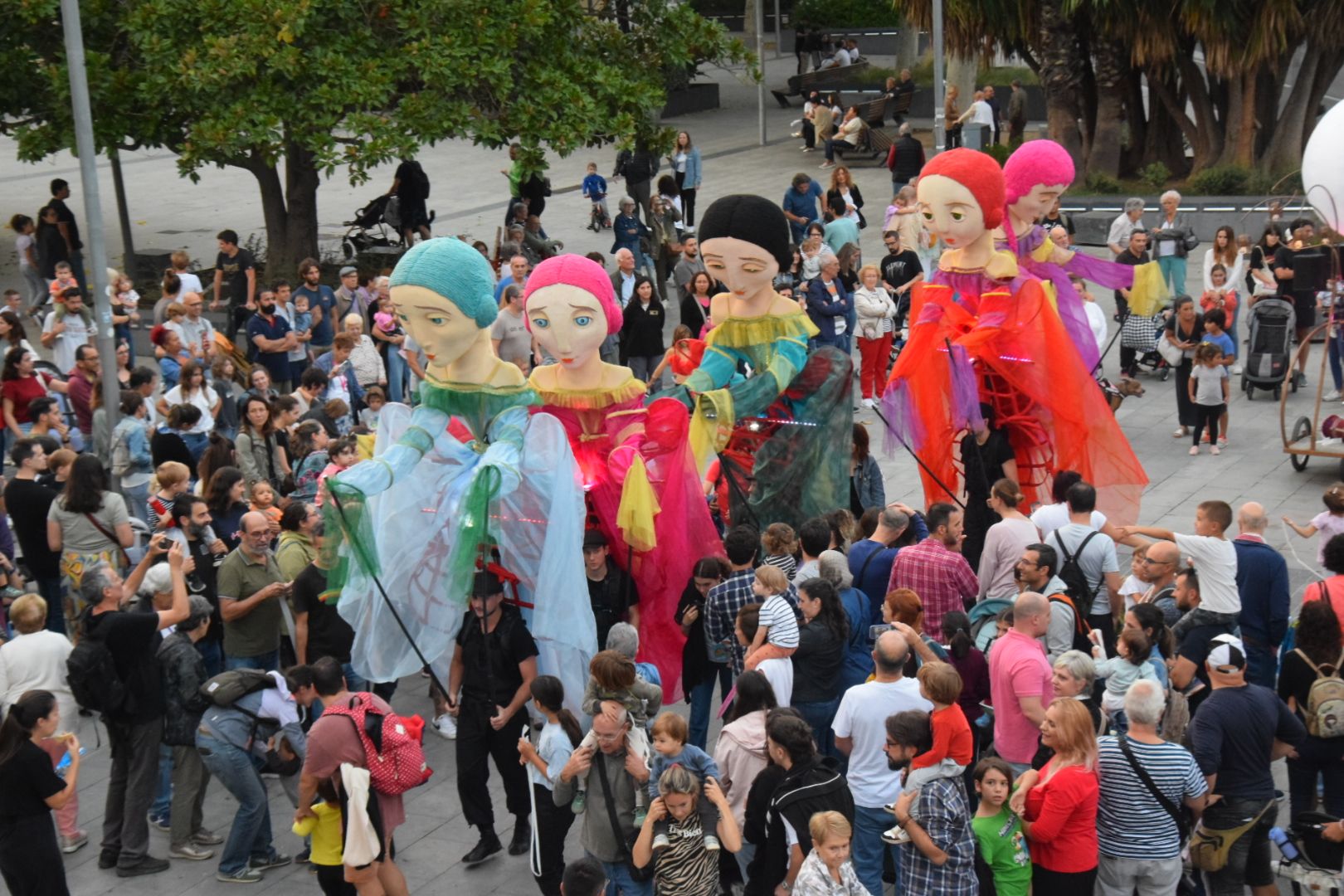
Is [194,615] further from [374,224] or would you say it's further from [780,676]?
[374,224]

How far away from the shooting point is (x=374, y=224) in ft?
67.8

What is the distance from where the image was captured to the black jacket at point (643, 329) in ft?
49.0

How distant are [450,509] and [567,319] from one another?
132 cm

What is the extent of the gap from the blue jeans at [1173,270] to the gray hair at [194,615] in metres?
11.1

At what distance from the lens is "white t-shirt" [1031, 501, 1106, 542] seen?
881 centimetres

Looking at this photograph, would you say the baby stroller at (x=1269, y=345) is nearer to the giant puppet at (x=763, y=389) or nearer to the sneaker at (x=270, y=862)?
the giant puppet at (x=763, y=389)

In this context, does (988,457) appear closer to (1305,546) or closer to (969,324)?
(969,324)

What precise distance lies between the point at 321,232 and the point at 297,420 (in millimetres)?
12659

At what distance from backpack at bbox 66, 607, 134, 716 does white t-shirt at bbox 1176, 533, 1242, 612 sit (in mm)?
5311

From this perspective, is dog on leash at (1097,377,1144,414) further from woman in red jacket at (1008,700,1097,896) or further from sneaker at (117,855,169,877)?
sneaker at (117,855,169,877)

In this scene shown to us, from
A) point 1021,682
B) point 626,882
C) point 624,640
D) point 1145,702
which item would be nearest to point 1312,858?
point 1145,702

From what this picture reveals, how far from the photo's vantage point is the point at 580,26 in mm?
17406

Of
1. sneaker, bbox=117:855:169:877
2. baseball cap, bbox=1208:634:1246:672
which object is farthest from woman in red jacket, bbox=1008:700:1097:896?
sneaker, bbox=117:855:169:877

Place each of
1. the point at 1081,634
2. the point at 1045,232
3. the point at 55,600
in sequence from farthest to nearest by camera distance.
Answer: the point at 1045,232 → the point at 55,600 → the point at 1081,634
